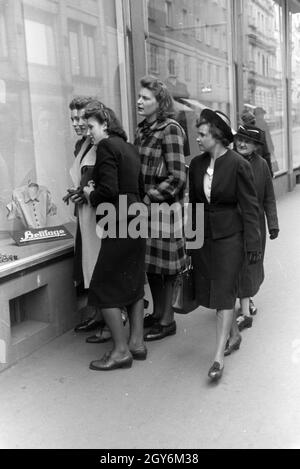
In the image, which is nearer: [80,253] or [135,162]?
[135,162]

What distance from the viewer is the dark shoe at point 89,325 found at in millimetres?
5043

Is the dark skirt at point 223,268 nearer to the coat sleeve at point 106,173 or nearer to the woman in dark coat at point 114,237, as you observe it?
the woman in dark coat at point 114,237

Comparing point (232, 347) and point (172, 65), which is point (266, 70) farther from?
point (232, 347)

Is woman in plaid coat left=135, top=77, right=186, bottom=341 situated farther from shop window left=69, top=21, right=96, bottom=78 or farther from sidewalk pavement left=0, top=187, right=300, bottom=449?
shop window left=69, top=21, right=96, bottom=78

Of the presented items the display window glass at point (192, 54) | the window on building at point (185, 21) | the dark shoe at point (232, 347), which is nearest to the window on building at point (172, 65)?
the display window glass at point (192, 54)

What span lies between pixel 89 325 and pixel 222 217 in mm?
1657

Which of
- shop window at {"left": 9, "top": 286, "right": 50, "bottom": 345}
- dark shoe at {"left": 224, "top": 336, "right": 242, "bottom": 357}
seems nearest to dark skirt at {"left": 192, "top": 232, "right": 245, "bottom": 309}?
dark shoe at {"left": 224, "top": 336, "right": 242, "bottom": 357}

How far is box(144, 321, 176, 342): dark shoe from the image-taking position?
15.8 ft

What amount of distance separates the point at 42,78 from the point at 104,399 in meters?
3.21

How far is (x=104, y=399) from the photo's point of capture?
12.3 feet

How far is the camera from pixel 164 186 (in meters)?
4.50

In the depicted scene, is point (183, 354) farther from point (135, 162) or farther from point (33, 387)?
point (135, 162)
